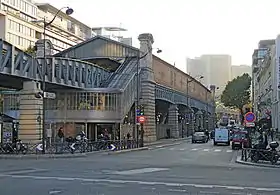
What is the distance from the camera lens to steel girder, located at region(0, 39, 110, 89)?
35406mm

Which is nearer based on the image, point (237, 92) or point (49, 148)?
point (49, 148)

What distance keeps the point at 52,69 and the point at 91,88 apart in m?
11.4

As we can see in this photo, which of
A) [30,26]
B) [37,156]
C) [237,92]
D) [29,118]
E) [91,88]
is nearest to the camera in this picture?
[37,156]

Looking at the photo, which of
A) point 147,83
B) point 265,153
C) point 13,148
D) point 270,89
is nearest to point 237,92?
point 270,89

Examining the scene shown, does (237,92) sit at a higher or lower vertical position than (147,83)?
higher

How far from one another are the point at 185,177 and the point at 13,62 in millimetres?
20637

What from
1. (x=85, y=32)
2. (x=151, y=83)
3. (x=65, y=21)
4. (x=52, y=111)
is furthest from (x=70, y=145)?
(x=85, y=32)

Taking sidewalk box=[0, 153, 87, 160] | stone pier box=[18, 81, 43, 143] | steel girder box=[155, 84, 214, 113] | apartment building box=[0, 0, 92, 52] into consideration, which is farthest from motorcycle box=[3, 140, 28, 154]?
apartment building box=[0, 0, 92, 52]

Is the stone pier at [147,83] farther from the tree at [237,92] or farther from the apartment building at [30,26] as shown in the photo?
the tree at [237,92]

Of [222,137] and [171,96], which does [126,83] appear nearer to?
[222,137]

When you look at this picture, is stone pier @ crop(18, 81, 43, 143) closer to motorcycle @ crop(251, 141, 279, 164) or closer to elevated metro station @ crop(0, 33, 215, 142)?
elevated metro station @ crop(0, 33, 215, 142)

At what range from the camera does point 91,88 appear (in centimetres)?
5391

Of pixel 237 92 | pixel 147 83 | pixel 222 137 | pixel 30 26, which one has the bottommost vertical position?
pixel 222 137

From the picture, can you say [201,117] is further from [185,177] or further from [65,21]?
[185,177]
